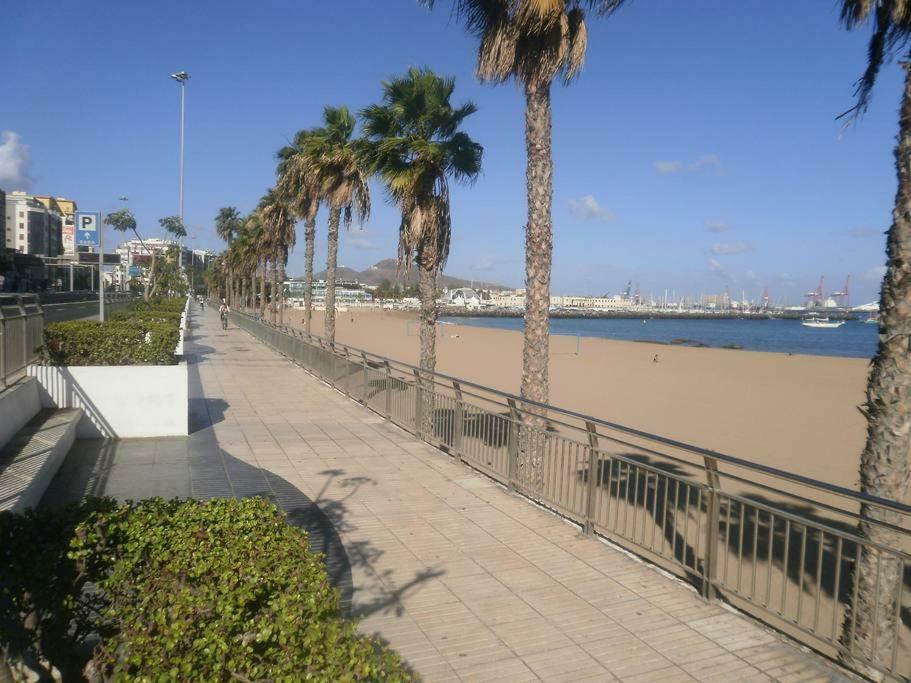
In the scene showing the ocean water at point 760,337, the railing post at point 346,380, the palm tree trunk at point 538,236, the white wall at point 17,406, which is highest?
the palm tree trunk at point 538,236

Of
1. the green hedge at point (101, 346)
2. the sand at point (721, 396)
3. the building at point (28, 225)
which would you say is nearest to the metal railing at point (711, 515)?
the sand at point (721, 396)

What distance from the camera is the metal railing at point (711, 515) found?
4383mm

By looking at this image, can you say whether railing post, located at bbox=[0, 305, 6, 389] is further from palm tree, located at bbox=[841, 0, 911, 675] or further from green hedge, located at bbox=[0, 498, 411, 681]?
palm tree, located at bbox=[841, 0, 911, 675]

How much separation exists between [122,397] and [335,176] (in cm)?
1260

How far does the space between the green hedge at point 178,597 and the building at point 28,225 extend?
451 ft

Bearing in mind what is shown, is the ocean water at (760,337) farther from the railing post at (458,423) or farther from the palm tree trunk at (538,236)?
the railing post at (458,423)

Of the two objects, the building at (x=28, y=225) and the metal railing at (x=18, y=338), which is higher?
the building at (x=28, y=225)

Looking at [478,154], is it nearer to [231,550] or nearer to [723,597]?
[723,597]

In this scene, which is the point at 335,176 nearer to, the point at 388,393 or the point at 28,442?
the point at 388,393

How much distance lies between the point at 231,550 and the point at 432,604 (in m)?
2.28

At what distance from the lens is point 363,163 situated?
14.4 m

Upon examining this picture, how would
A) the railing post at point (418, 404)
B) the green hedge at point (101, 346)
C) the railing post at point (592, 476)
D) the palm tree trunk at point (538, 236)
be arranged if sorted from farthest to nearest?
the railing post at point (418, 404)
the green hedge at point (101, 346)
the palm tree trunk at point (538, 236)
the railing post at point (592, 476)

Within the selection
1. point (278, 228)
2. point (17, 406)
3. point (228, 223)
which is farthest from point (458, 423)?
point (228, 223)

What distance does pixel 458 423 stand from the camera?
915cm
